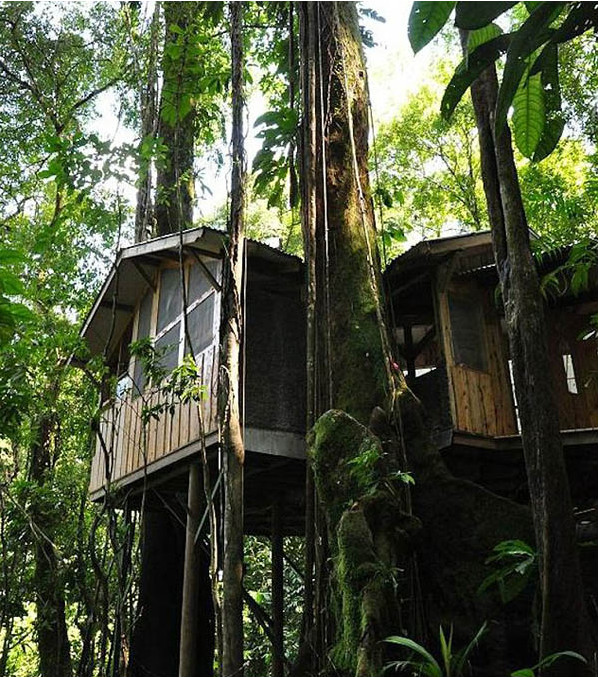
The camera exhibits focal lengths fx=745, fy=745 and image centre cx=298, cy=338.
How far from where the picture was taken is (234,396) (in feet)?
17.3

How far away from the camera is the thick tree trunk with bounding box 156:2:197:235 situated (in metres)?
6.79

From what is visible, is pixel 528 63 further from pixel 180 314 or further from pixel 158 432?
pixel 180 314

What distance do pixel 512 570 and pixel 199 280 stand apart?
6.35 meters

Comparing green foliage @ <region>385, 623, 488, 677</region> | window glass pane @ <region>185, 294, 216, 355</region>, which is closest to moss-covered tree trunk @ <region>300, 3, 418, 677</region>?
green foliage @ <region>385, 623, 488, 677</region>

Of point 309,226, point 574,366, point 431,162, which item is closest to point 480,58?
point 309,226

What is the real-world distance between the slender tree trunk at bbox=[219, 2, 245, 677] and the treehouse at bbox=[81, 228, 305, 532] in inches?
111

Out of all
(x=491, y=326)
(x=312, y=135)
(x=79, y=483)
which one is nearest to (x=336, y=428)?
(x=312, y=135)

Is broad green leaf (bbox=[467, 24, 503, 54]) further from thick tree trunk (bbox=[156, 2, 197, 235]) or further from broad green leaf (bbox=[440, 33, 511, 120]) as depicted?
thick tree trunk (bbox=[156, 2, 197, 235])

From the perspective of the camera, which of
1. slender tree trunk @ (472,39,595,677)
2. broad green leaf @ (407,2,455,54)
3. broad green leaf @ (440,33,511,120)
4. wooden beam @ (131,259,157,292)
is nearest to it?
broad green leaf @ (407,2,455,54)

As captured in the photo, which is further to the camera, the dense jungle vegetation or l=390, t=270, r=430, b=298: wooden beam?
l=390, t=270, r=430, b=298: wooden beam

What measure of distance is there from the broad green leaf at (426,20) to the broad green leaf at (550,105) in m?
0.50

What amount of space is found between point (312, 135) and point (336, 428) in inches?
122

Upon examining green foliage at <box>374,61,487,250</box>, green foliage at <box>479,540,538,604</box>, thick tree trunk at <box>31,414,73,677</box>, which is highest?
green foliage at <box>374,61,487,250</box>

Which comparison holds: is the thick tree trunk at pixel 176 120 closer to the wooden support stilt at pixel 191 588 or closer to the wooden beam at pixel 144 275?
the wooden beam at pixel 144 275
